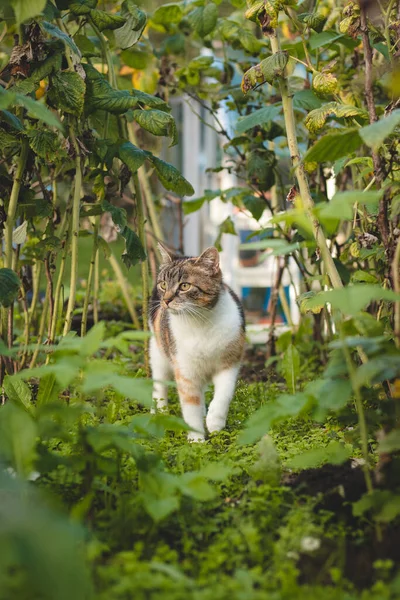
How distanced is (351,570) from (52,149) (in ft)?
6.30

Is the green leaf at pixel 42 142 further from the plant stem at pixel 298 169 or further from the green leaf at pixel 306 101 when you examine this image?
the green leaf at pixel 306 101

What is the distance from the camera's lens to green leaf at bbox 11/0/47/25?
2.13 metres

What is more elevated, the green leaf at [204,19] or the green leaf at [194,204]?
the green leaf at [204,19]

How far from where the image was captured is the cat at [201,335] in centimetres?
321

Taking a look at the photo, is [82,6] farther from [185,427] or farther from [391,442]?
[391,442]

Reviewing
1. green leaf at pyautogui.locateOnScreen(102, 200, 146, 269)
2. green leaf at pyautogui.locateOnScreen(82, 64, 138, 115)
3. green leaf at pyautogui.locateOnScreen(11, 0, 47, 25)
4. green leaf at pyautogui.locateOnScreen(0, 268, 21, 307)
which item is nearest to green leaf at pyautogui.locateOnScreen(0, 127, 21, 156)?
green leaf at pyautogui.locateOnScreen(82, 64, 138, 115)

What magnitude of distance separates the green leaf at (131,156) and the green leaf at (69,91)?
0.33 m

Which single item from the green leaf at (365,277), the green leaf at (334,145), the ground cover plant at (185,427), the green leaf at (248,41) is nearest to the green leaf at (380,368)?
the ground cover plant at (185,427)

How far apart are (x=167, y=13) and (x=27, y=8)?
2.11 meters

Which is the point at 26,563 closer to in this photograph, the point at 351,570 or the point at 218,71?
the point at 351,570

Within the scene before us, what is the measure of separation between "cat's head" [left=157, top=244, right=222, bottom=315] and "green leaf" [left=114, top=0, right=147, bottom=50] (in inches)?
41.8

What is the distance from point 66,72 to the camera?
2809 mm

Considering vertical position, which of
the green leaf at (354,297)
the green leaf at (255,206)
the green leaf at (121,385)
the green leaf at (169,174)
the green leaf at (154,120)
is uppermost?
the green leaf at (154,120)

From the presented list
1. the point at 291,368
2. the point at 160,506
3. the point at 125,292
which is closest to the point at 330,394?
the point at 160,506
